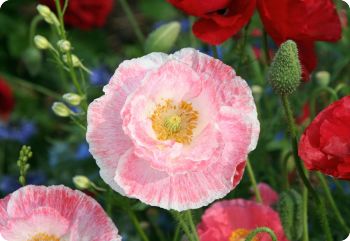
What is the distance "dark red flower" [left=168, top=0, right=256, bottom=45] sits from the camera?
1114 mm

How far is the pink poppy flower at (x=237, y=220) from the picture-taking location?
1.06m

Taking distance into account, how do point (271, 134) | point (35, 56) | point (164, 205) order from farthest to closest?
point (35, 56)
point (271, 134)
point (164, 205)

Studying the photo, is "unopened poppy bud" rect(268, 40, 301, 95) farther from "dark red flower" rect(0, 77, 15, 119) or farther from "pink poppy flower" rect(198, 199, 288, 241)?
"dark red flower" rect(0, 77, 15, 119)

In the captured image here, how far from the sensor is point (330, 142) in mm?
979

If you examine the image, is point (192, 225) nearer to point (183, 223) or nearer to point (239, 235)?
point (183, 223)

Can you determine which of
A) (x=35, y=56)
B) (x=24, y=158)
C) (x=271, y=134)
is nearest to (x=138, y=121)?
(x=24, y=158)

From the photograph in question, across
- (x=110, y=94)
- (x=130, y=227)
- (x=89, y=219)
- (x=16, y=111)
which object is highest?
(x=110, y=94)

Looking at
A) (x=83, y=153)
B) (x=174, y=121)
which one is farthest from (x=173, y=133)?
(x=83, y=153)

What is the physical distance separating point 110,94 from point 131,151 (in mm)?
69

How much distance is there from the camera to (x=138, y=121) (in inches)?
36.3

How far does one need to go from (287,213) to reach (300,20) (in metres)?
0.25

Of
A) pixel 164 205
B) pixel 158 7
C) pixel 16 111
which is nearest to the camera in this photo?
pixel 164 205

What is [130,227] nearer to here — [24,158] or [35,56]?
[35,56]

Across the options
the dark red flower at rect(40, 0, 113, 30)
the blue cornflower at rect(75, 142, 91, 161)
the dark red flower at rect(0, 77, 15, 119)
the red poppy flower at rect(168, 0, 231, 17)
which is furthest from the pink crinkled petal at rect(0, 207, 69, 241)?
the dark red flower at rect(0, 77, 15, 119)
